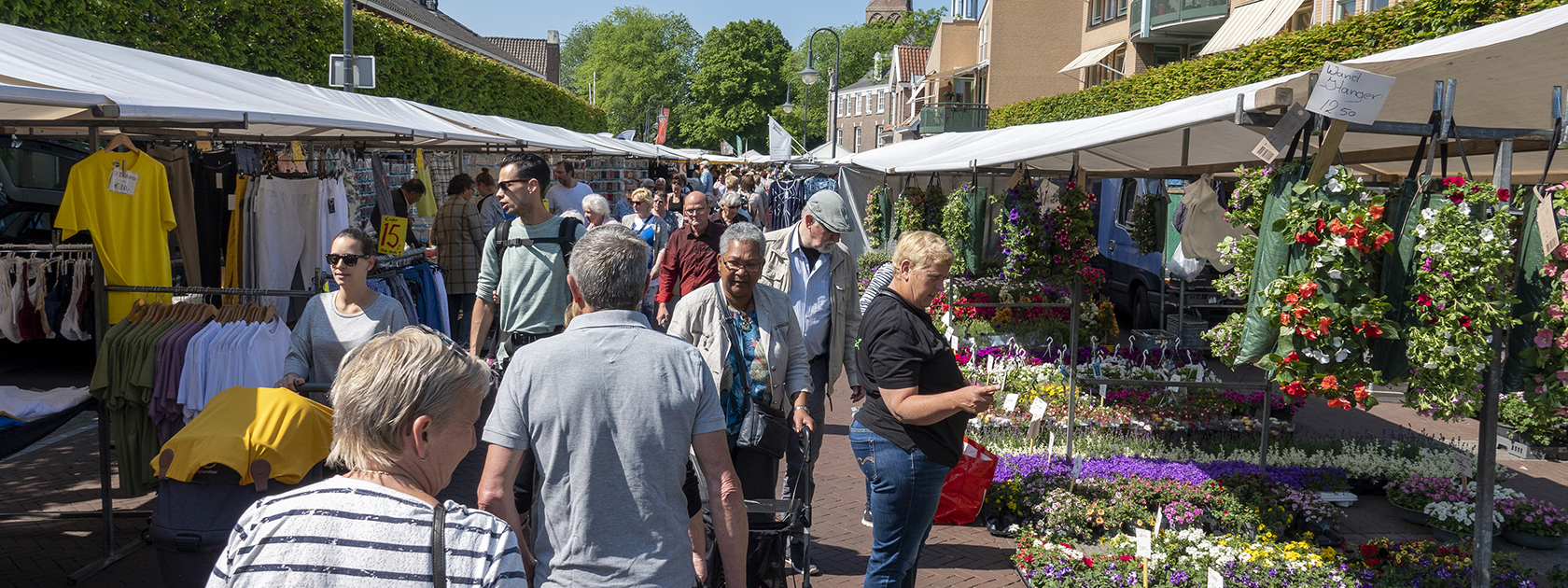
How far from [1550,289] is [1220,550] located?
6.06 ft

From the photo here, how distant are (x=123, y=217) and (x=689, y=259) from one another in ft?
10.1

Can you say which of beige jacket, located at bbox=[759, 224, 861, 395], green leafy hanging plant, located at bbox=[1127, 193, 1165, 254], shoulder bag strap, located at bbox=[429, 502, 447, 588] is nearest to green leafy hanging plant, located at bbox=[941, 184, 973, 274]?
green leafy hanging plant, located at bbox=[1127, 193, 1165, 254]

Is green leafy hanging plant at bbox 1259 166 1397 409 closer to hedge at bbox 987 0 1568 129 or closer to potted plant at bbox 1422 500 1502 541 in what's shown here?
potted plant at bbox 1422 500 1502 541

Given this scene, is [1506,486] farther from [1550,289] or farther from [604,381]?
[604,381]

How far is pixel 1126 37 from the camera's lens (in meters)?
29.2

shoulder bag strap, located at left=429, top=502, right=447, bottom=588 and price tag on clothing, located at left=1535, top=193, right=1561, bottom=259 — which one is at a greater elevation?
price tag on clothing, located at left=1535, top=193, right=1561, bottom=259

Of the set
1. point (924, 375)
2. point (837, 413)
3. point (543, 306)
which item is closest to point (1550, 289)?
point (924, 375)

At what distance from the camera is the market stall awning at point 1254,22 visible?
18344 mm

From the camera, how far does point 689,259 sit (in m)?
6.38

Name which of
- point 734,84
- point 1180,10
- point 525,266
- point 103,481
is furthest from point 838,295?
point 734,84

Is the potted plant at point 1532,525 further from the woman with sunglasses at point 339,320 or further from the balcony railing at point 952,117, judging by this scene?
the balcony railing at point 952,117

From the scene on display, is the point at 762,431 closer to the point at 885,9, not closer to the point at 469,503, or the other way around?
the point at 469,503

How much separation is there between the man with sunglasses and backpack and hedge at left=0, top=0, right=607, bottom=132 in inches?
269

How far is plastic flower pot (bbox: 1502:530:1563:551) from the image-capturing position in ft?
17.8
